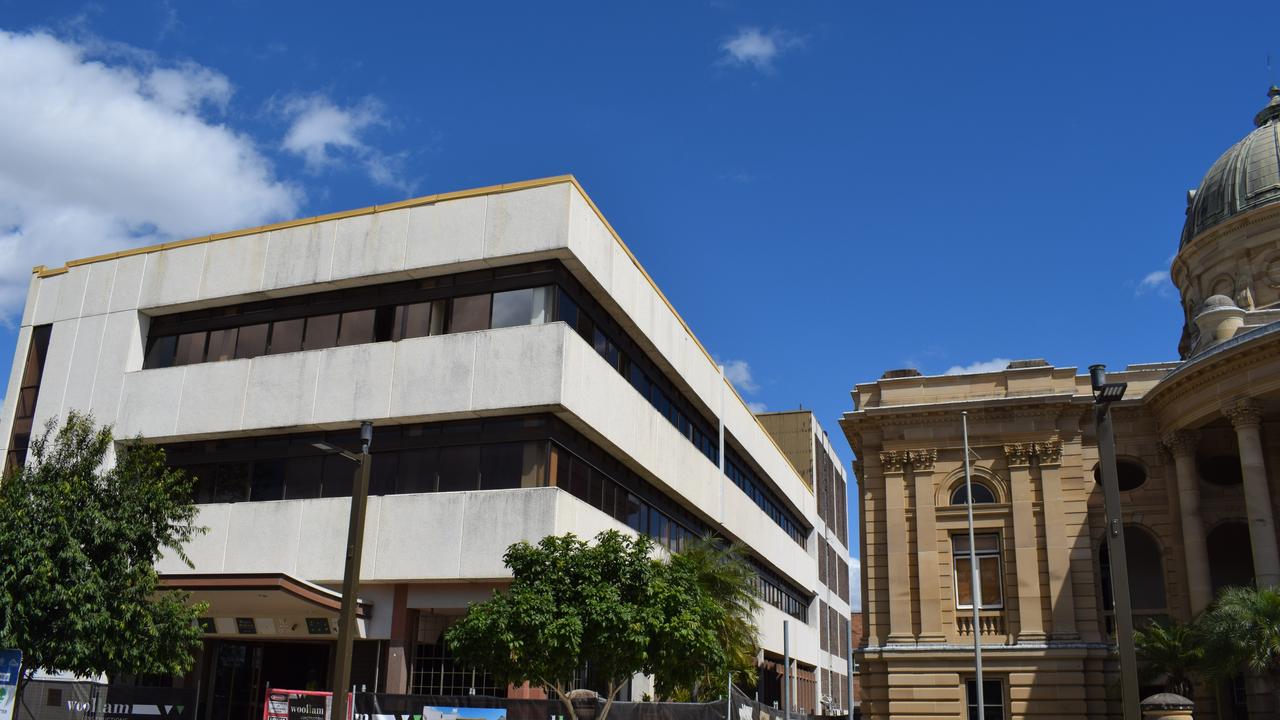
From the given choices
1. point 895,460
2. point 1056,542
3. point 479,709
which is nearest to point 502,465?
point 479,709

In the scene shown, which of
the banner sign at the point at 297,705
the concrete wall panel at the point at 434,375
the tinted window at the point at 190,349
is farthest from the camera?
the tinted window at the point at 190,349

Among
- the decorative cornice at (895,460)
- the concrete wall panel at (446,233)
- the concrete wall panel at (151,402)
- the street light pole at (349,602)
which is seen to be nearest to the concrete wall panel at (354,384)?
the concrete wall panel at (446,233)

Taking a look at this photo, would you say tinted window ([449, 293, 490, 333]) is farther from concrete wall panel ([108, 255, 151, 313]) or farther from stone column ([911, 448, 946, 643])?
stone column ([911, 448, 946, 643])

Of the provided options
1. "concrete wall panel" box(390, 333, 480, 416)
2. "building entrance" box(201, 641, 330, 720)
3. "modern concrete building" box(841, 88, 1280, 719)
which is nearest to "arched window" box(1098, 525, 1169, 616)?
"modern concrete building" box(841, 88, 1280, 719)

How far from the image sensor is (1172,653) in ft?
112

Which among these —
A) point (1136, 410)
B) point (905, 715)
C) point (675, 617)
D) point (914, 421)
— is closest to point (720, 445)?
point (914, 421)

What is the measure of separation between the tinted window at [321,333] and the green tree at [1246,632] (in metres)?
27.2

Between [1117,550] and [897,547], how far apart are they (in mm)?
26939

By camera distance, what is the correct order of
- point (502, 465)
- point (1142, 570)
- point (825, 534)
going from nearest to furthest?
1. point (502, 465)
2. point (1142, 570)
3. point (825, 534)

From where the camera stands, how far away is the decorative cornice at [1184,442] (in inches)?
1588

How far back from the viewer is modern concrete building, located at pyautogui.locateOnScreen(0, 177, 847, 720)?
99.4 feet

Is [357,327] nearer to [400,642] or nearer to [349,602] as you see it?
[400,642]

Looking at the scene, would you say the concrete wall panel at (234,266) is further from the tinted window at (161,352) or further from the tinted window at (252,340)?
Answer: the tinted window at (161,352)

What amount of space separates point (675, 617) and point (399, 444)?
1156 cm
